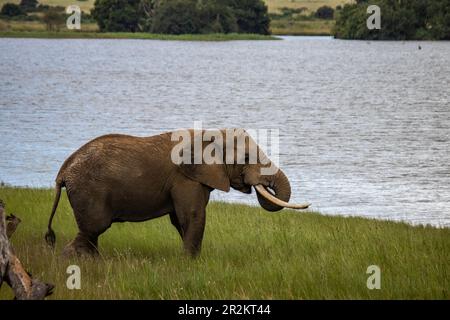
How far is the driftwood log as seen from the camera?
10.2 meters

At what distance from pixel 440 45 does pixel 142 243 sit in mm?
170373

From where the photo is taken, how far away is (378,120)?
6088cm

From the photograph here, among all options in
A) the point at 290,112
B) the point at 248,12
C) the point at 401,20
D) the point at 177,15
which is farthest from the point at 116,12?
the point at 290,112

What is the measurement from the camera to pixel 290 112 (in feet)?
219

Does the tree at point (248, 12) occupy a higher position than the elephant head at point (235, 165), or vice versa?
the elephant head at point (235, 165)

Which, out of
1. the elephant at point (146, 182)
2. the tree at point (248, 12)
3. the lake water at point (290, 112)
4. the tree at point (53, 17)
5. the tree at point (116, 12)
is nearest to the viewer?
the elephant at point (146, 182)

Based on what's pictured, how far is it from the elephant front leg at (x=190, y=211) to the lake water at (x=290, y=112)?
9748 mm

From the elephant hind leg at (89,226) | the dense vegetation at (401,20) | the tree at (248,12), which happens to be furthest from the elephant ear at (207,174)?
the tree at (248,12)

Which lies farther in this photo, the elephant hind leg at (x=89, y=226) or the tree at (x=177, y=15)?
the tree at (x=177, y=15)

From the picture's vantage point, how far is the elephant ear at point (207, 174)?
1337 cm

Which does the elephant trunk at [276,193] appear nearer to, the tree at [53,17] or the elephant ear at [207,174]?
the elephant ear at [207,174]

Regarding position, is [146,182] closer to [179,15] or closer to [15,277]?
[15,277]
